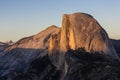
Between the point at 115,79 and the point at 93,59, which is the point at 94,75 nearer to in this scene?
the point at 115,79

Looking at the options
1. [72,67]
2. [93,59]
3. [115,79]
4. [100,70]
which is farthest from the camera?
[93,59]

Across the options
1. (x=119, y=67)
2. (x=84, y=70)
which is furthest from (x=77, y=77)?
(x=119, y=67)

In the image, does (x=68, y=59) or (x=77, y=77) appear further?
(x=68, y=59)

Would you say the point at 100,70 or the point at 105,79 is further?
the point at 100,70

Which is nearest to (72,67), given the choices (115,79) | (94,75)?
(94,75)

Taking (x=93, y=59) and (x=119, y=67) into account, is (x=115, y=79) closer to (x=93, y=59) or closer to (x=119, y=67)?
(x=119, y=67)

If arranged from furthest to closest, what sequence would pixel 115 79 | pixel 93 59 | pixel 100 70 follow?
pixel 93 59 < pixel 100 70 < pixel 115 79

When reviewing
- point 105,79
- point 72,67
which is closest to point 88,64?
point 72,67

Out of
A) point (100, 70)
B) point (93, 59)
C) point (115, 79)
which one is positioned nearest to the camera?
point (115, 79)

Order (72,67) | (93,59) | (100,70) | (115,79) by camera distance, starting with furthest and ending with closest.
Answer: (93,59) < (72,67) < (100,70) < (115,79)
